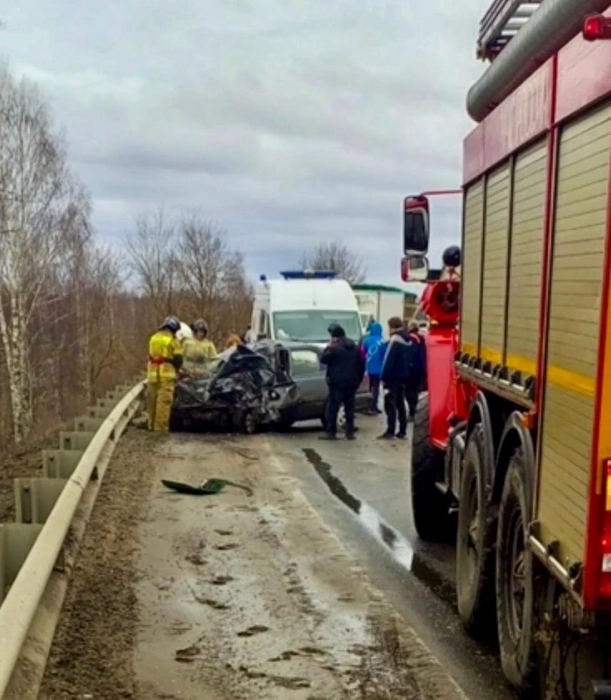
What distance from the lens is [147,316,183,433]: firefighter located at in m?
15.7

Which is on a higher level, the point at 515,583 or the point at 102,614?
the point at 515,583

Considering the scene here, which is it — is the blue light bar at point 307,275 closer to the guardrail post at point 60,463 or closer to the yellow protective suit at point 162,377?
the yellow protective suit at point 162,377

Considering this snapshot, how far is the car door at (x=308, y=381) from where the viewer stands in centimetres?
1756

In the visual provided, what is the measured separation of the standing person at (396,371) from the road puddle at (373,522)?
11.3ft

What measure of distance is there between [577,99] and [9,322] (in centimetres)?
3888

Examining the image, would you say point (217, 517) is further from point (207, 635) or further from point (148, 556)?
point (207, 635)

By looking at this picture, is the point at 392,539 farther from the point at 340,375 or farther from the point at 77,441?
the point at 340,375

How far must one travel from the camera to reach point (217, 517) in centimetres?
927

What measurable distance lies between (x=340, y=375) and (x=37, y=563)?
11.7 meters

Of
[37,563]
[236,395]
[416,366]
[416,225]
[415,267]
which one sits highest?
[416,225]

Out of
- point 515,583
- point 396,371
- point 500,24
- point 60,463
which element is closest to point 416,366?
point 396,371

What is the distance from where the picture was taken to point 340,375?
53.6 feet

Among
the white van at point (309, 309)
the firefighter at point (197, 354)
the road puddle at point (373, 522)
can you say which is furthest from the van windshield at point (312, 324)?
the road puddle at point (373, 522)

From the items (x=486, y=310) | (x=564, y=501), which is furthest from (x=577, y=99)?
(x=486, y=310)
